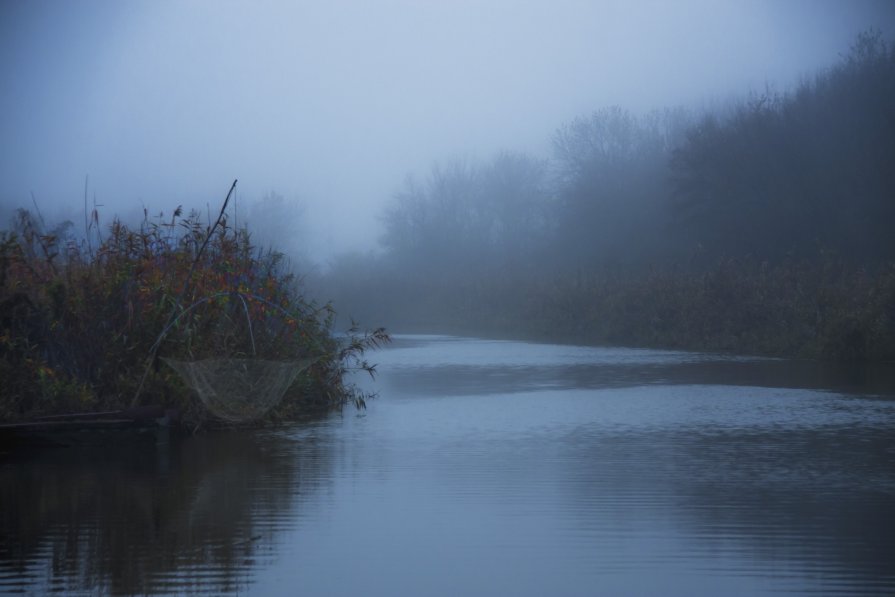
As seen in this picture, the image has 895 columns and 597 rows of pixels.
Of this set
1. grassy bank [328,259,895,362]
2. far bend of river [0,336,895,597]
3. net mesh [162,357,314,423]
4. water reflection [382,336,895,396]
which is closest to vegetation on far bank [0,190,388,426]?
net mesh [162,357,314,423]

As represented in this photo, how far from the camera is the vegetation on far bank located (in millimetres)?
12562

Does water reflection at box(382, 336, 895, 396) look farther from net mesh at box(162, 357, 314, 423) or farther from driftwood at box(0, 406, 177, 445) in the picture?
driftwood at box(0, 406, 177, 445)

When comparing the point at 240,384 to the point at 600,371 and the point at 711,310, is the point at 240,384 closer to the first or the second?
the point at 600,371

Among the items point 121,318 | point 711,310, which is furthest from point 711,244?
point 121,318

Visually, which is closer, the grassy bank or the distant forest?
the grassy bank

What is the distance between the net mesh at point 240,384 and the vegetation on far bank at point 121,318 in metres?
0.46

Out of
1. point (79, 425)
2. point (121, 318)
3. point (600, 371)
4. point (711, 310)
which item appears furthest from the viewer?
point (711, 310)

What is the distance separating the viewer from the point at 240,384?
41.1 ft

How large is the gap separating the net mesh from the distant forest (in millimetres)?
15301

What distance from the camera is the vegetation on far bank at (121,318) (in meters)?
12.6

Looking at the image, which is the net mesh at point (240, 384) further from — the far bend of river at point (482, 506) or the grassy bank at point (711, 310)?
the grassy bank at point (711, 310)

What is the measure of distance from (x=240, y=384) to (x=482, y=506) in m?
4.92

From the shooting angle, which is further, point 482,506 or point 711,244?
point 711,244

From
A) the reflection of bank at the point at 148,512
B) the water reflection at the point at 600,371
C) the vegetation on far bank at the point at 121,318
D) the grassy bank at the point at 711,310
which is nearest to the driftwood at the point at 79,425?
the reflection of bank at the point at 148,512
